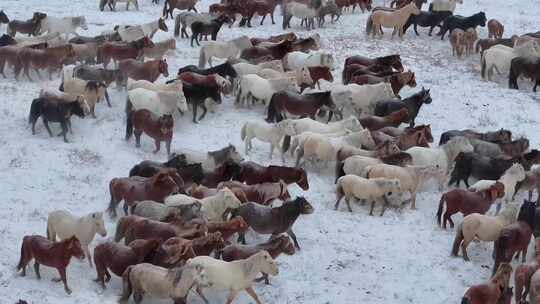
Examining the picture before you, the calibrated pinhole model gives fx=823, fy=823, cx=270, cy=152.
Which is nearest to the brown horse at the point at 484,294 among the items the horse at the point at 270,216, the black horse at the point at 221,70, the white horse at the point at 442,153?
the horse at the point at 270,216

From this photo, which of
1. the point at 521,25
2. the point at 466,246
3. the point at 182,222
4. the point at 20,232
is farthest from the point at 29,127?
the point at 521,25

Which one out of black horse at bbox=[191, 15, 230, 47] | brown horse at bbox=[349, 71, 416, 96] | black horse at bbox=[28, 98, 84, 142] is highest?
black horse at bbox=[191, 15, 230, 47]

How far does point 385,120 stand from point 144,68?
564 cm

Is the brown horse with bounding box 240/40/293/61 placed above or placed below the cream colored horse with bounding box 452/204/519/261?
above

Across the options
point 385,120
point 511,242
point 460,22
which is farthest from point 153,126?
point 460,22

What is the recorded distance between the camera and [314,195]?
48.3 feet

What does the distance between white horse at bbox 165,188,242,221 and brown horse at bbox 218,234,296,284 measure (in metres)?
1.08

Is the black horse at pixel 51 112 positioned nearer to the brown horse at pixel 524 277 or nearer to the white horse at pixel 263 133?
the white horse at pixel 263 133

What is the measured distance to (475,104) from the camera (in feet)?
63.2

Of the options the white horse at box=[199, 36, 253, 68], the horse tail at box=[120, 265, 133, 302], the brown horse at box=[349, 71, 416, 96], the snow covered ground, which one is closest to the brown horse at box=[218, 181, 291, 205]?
the snow covered ground

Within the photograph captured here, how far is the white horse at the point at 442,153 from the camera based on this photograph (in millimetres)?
15406

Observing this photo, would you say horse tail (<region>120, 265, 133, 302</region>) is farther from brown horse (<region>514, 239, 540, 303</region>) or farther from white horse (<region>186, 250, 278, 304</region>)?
brown horse (<region>514, 239, 540, 303</region>)

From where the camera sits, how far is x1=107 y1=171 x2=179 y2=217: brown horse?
1320 cm

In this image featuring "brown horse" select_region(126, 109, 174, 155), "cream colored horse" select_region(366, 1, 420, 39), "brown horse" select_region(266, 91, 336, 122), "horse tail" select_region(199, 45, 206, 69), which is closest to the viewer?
"brown horse" select_region(126, 109, 174, 155)
